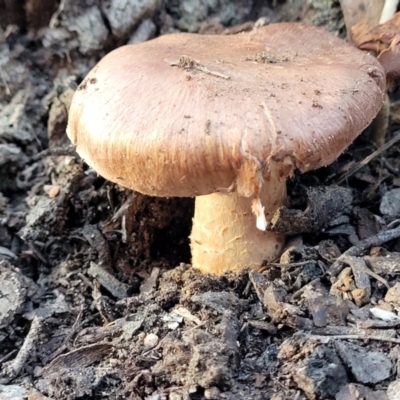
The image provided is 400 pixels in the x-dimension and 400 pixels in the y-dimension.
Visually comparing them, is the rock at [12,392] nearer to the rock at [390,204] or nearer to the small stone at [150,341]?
the small stone at [150,341]

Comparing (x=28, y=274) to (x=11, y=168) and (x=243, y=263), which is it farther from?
(x=243, y=263)

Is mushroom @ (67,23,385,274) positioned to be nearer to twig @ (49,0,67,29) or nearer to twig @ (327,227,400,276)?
A: twig @ (327,227,400,276)

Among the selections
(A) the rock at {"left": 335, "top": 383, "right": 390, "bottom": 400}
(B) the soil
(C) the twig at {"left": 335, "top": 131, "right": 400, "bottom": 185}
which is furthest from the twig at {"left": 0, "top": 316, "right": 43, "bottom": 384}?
(C) the twig at {"left": 335, "top": 131, "right": 400, "bottom": 185}

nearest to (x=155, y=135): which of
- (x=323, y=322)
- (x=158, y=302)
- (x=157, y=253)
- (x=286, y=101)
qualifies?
(x=286, y=101)

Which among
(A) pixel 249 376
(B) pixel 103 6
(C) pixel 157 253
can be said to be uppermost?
(B) pixel 103 6

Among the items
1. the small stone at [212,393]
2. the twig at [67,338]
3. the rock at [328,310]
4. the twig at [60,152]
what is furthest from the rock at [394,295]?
the twig at [60,152]

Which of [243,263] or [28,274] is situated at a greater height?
[243,263]
